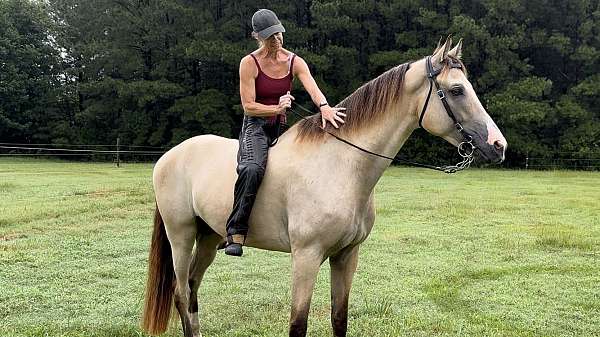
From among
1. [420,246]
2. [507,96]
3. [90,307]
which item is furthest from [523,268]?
[507,96]

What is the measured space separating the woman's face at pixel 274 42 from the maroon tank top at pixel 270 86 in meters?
0.14

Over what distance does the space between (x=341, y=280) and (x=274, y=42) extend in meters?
1.75

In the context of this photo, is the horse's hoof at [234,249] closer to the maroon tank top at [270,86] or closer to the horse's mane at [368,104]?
the horse's mane at [368,104]

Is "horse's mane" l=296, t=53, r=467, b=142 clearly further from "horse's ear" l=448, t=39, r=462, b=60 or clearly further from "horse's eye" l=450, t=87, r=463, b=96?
"horse's eye" l=450, t=87, r=463, b=96

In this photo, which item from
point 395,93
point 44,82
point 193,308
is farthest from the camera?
point 44,82

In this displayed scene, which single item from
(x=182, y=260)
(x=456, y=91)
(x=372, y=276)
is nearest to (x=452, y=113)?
(x=456, y=91)

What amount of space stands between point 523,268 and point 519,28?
88.0 ft

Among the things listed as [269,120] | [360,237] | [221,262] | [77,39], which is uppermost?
[77,39]

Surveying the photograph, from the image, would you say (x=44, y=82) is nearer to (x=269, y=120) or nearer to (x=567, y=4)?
(x=567, y=4)

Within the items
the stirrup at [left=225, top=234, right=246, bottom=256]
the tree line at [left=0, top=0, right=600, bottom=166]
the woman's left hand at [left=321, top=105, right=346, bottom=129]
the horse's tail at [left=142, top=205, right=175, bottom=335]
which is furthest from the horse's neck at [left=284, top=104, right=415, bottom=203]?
the tree line at [left=0, top=0, right=600, bottom=166]

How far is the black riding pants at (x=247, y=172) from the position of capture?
3496 millimetres

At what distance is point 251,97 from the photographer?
360 centimetres

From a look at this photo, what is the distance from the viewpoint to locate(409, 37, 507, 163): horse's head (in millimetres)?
3150

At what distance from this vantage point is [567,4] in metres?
31.0
